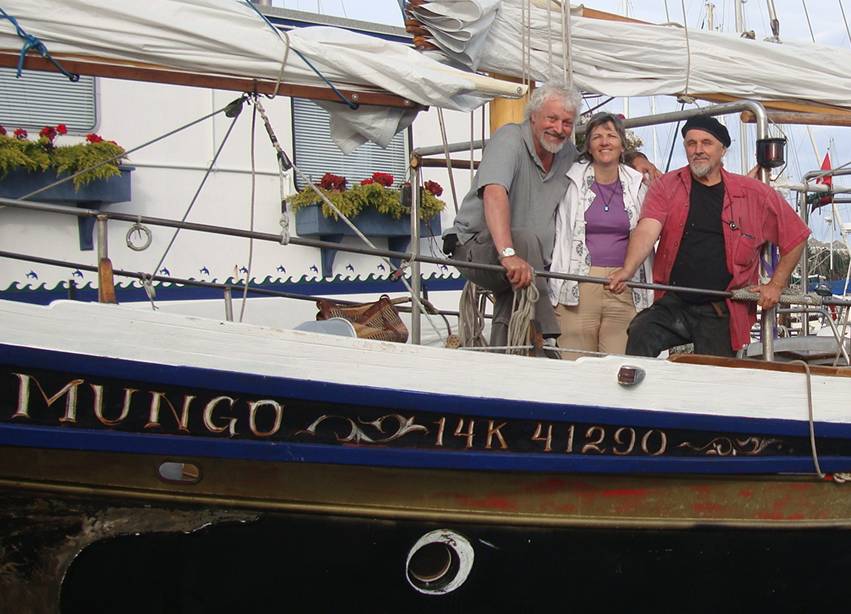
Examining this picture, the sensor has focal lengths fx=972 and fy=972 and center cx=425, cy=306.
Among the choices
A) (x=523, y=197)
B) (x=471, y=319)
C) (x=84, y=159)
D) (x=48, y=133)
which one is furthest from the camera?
(x=84, y=159)

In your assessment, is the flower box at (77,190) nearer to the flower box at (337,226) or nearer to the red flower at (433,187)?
the flower box at (337,226)

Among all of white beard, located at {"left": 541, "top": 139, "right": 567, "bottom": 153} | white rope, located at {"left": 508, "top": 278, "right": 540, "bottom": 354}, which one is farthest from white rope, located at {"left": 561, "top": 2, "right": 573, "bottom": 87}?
white rope, located at {"left": 508, "top": 278, "right": 540, "bottom": 354}

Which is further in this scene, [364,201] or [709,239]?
[364,201]

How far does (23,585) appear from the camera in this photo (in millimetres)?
3701

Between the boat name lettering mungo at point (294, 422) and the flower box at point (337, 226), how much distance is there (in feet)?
14.2

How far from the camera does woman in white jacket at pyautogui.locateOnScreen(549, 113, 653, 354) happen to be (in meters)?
4.54

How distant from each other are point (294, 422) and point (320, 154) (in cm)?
525

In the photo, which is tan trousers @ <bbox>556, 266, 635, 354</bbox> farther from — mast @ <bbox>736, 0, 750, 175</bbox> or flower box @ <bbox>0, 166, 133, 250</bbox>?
mast @ <bbox>736, 0, 750, 175</bbox>

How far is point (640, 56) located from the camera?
575 cm

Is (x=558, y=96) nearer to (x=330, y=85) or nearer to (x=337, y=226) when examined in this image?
(x=330, y=85)

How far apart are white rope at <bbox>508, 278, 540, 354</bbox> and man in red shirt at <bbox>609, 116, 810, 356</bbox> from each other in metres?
0.62

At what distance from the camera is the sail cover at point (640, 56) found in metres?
5.27

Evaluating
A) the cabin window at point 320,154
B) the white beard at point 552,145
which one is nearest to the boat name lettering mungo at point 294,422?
the white beard at point 552,145

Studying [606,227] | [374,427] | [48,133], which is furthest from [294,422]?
[48,133]
